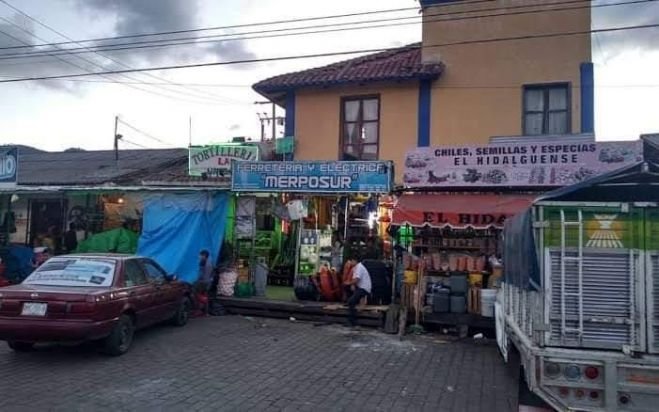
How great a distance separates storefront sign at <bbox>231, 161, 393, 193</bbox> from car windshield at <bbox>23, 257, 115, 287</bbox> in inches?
190

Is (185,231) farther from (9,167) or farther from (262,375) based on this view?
(262,375)

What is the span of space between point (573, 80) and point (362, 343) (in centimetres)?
938

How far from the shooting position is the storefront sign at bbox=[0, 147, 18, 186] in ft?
53.6

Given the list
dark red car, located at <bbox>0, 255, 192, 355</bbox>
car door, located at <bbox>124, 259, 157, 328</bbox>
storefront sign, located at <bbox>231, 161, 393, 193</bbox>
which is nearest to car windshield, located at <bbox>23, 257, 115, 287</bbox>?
dark red car, located at <bbox>0, 255, 192, 355</bbox>

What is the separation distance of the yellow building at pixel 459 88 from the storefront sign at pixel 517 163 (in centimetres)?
302

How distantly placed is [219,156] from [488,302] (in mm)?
8531

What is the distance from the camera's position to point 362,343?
34.8ft

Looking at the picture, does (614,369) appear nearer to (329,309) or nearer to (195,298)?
(329,309)

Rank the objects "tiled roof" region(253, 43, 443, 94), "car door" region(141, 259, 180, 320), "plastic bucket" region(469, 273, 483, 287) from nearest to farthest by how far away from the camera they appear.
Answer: "car door" region(141, 259, 180, 320), "plastic bucket" region(469, 273, 483, 287), "tiled roof" region(253, 43, 443, 94)

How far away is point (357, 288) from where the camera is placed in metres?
12.3

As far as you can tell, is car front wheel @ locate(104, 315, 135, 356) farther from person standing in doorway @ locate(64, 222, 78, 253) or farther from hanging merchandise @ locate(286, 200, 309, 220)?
person standing in doorway @ locate(64, 222, 78, 253)

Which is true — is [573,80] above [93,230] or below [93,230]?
above

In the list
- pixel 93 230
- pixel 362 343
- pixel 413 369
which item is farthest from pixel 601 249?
pixel 93 230

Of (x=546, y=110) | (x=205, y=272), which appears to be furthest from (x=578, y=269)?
(x=546, y=110)
